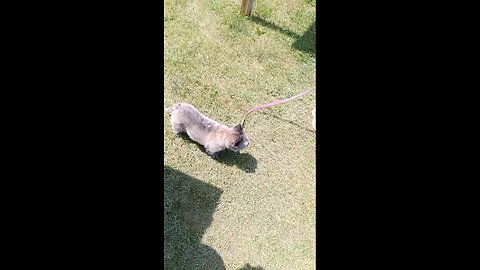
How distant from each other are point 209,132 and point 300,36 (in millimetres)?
2124

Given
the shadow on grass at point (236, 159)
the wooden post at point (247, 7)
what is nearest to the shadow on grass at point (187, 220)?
the shadow on grass at point (236, 159)

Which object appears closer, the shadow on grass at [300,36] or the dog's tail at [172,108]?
the dog's tail at [172,108]

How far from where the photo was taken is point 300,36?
5.38 metres

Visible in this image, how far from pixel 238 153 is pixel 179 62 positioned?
4.37ft

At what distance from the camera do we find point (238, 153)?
434 centimetres

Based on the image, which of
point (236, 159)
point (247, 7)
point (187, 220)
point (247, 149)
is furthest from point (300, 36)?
point (187, 220)

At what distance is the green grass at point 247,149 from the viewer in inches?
150

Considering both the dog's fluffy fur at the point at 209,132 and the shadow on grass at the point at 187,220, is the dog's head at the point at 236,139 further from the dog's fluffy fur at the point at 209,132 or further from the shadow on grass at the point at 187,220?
the shadow on grass at the point at 187,220

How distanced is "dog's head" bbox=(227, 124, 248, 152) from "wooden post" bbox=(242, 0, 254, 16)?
6.63ft

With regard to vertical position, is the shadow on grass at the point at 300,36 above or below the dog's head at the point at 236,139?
above
